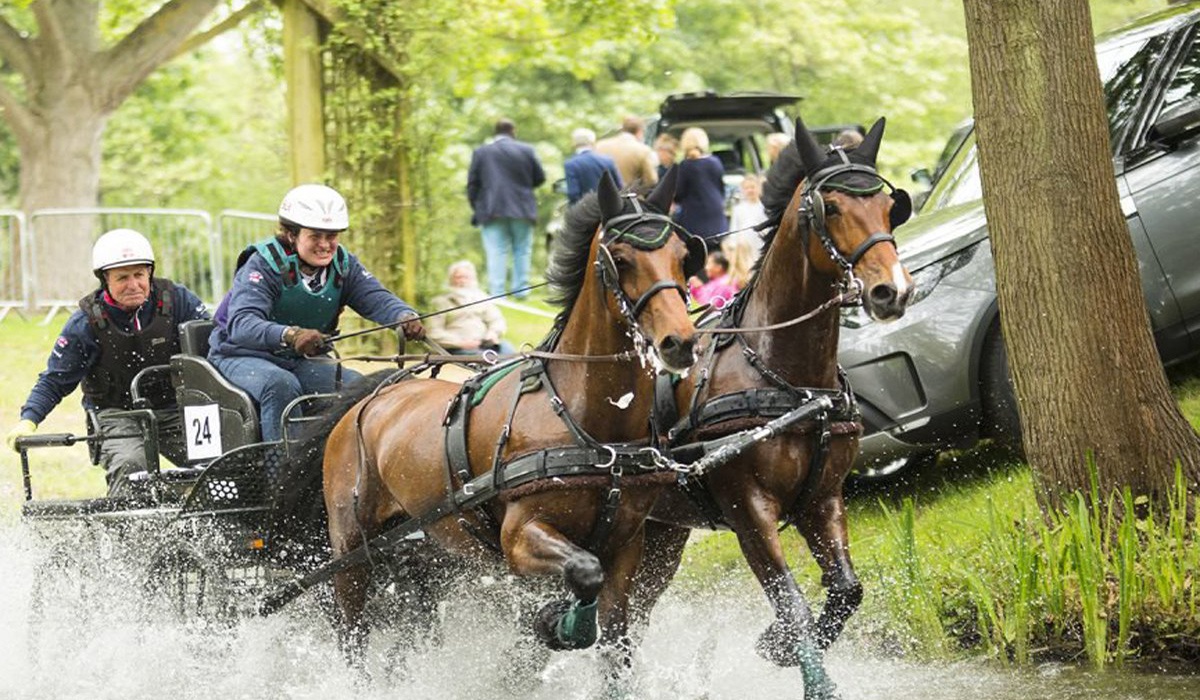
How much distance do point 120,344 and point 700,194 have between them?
7892mm

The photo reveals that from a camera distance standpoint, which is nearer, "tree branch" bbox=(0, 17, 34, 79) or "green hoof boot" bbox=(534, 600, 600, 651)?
"green hoof boot" bbox=(534, 600, 600, 651)

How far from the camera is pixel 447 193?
Answer: 15.1 metres

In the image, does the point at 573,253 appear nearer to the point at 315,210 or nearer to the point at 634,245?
the point at 634,245

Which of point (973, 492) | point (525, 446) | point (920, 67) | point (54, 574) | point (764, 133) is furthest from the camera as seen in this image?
point (920, 67)

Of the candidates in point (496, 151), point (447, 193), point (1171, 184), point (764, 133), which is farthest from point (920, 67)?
point (1171, 184)

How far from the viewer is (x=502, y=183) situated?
18.2 m

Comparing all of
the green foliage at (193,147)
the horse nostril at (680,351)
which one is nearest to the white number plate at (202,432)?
the horse nostril at (680,351)

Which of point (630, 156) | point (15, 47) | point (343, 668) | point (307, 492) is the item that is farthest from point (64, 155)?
point (343, 668)

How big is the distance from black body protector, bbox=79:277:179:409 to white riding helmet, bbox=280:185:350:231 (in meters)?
1.26

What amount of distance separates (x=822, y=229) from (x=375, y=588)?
2.61m

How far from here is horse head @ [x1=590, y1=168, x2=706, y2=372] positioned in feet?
19.5

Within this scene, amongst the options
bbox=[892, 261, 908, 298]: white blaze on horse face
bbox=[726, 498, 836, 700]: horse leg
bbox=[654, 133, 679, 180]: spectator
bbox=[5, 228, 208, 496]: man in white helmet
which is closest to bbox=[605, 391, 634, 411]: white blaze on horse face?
bbox=[726, 498, 836, 700]: horse leg

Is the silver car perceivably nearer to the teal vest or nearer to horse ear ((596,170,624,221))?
the teal vest

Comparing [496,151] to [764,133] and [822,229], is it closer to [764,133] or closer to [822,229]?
[764,133]
